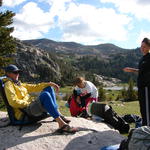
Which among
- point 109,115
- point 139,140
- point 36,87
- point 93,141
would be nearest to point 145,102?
point 109,115

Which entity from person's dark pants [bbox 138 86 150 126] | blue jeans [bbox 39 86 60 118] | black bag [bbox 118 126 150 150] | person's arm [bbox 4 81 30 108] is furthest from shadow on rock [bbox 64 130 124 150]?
person's arm [bbox 4 81 30 108]

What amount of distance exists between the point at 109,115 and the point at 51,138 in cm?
277

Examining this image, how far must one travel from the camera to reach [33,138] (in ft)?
23.5

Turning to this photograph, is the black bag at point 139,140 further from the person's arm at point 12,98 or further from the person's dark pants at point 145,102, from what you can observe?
the person's arm at point 12,98

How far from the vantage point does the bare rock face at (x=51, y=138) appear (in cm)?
686

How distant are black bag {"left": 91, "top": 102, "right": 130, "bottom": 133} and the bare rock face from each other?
1123mm

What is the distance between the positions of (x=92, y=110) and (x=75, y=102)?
38.0 inches

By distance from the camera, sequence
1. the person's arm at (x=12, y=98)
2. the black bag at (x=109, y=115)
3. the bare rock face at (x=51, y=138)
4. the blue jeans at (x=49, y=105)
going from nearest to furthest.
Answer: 1. the bare rock face at (x=51, y=138)
2. the blue jeans at (x=49, y=105)
3. the person's arm at (x=12, y=98)
4. the black bag at (x=109, y=115)

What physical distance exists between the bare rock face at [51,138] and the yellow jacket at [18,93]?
0.56m

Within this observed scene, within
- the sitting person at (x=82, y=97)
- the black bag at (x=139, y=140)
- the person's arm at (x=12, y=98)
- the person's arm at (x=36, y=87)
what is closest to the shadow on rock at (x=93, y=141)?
the black bag at (x=139, y=140)

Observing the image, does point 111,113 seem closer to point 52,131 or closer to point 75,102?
point 75,102

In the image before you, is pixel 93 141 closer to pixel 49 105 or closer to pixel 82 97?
pixel 49 105

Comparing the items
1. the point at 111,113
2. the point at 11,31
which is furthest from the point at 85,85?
the point at 11,31

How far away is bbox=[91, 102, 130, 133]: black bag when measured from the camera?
30.6ft
